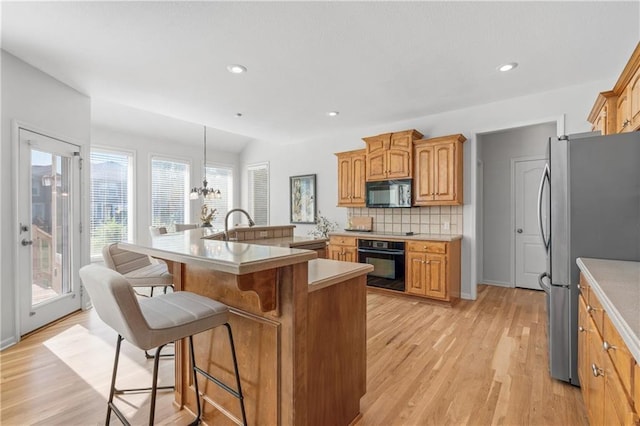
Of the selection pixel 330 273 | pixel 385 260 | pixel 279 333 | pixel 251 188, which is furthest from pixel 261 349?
pixel 251 188

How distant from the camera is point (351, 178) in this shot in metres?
5.17

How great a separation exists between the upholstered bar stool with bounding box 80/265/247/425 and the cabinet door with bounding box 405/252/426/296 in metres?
3.13

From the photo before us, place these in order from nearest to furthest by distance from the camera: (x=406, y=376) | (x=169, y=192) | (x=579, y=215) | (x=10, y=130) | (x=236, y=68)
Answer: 1. (x=579, y=215)
2. (x=406, y=376)
3. (x=10, y=130)
4. (x=236, y=68)
5. (x=169, y=192)

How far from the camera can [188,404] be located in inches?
75.4

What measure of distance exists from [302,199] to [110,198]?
142 inches

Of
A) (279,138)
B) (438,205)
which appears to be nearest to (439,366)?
(438,205)

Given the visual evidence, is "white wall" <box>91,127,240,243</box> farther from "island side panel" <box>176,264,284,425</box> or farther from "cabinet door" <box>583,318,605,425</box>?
"cabinet door" <box>583,318,605,425</box>

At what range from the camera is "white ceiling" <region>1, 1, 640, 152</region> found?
2.16 metres

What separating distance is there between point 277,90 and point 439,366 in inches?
133

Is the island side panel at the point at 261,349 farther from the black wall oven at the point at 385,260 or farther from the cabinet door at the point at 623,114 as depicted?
the black wall oven at the point at 385,260

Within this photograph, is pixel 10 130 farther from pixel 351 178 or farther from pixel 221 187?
pixel 221 187

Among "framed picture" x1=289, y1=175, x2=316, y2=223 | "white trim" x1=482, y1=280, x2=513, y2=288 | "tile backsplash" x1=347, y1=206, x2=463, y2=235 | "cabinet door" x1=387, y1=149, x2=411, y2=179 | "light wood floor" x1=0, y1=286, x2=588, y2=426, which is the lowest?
"light wood floor" x1=0, y1=286, x2=588, y2=426

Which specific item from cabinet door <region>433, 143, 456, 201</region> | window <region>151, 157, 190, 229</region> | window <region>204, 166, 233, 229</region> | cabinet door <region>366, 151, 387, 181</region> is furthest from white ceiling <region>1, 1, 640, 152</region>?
window <region>204, 166, 233, 229</region>

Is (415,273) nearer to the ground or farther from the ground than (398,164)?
nearer to the ground
